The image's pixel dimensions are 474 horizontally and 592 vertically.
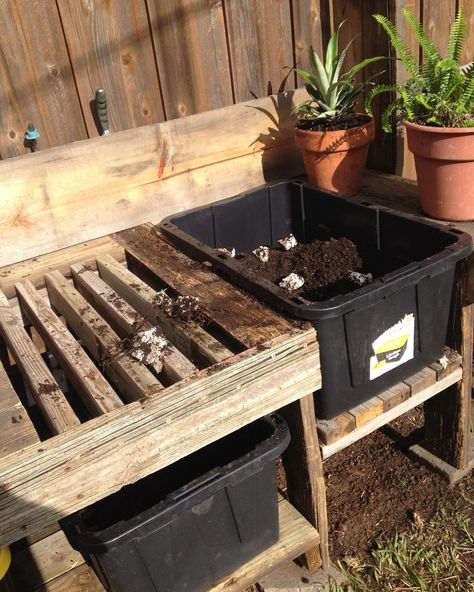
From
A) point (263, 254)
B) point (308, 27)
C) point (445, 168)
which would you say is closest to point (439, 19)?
point (308, 27)

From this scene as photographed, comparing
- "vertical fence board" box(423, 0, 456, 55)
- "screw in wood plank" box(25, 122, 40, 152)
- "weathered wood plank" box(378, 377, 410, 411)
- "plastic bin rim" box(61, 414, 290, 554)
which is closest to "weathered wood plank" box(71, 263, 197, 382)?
Result: "plastic bin rim" box(61, 414, 290, 554)

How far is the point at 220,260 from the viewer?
1891mm

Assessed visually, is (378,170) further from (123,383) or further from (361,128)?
(123,383)

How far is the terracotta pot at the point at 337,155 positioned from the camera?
226 centimetres

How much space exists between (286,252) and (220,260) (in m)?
0.43

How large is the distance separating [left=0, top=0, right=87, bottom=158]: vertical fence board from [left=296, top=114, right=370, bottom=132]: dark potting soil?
0.85m

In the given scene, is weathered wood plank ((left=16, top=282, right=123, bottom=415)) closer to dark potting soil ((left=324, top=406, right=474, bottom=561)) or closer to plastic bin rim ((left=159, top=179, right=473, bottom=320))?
plastic bin rim ((left=159, top=179, right=473, bottom=320))

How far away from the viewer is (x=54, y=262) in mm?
2158

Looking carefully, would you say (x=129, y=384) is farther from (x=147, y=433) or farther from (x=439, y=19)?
(x=439, y=19)

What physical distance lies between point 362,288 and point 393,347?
0.29 meters

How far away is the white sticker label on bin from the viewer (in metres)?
1.78

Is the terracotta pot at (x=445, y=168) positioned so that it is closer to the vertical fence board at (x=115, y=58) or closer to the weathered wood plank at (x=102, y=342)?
the vertical fence board at (x=115, y=58)

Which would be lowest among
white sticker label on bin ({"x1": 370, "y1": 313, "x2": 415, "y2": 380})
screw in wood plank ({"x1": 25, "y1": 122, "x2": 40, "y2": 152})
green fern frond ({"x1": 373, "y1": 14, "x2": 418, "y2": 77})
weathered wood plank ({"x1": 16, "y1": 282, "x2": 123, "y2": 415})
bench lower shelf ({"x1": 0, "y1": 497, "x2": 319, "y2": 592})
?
bench lower shelf ({"x1": 0, "y1": 497, "x2": 319, "y2": 592})

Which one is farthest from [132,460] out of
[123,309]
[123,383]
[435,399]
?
[435,399]
